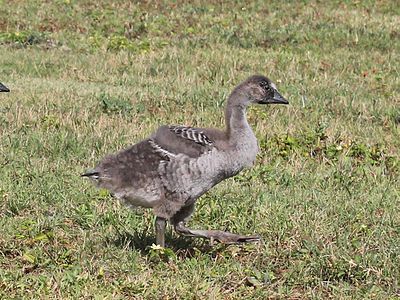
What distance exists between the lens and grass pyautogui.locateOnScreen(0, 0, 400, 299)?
6632 millimetres

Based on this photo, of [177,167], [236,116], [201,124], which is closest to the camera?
[177,167]

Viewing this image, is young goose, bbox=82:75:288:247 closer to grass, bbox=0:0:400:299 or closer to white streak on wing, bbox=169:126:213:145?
white streak on wing, bbox=169:126:213:145

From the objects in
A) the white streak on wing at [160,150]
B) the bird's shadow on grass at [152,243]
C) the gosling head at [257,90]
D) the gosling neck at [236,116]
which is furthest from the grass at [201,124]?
the gosling head at [257,90]

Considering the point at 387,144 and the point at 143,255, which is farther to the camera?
the point at 387,144

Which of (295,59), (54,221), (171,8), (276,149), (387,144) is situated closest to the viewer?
(54,221)

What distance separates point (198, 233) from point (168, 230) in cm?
80

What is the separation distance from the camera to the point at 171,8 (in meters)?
22.2

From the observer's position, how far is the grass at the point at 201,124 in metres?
6.63

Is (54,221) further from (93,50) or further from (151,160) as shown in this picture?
(93,50)

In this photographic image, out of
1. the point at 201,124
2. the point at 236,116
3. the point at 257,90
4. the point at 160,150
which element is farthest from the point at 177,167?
the point at 201,124

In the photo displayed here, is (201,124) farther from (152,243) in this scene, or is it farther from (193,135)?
(193,135)

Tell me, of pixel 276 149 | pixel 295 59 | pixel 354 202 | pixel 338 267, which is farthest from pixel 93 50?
pixel 338 267

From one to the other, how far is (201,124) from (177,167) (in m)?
5.08

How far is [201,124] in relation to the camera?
11586 millimetres
